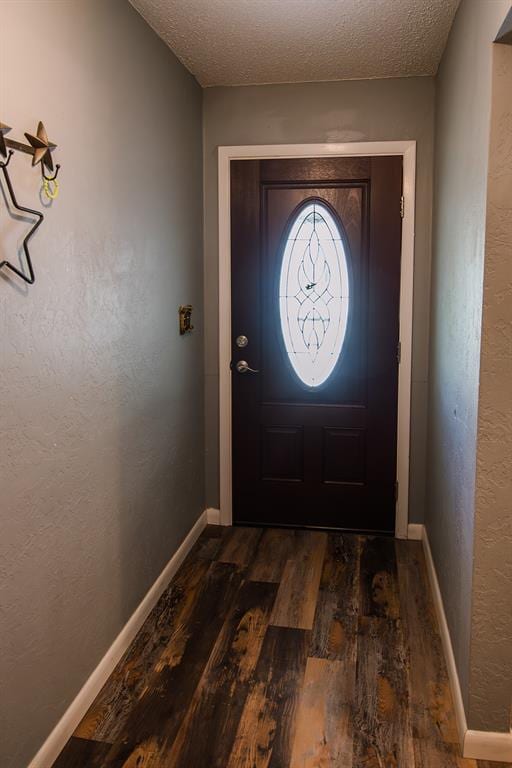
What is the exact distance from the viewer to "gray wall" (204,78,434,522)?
329 cm

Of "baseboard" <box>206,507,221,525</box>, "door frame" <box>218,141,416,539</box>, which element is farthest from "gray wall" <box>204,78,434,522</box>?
"baseboard" <box>206,507,221,525</box>

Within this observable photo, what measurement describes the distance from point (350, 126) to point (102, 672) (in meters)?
2.73

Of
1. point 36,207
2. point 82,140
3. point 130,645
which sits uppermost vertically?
point 82,140

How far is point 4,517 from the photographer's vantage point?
1.65 metres

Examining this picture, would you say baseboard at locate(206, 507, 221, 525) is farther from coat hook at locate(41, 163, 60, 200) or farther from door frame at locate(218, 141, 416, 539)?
coat hook at locate(41, 163, 60, 200)

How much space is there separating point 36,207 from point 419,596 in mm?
2220

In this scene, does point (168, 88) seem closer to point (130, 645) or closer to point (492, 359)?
point (492, 359)

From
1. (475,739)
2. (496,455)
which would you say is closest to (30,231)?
(496,455)

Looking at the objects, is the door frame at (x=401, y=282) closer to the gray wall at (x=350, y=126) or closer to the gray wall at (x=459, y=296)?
the gray wall at (x=350, y=126)

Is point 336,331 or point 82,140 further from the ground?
point 82,140

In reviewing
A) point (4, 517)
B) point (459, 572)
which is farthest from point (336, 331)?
point (4, 517)

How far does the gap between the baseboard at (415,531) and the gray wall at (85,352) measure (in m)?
1.29

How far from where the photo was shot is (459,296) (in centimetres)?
228

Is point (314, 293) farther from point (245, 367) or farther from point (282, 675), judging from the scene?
point (282, 675)
